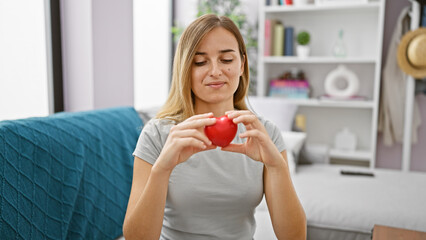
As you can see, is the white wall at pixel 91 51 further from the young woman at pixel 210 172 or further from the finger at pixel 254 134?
the finger at pixel 254 134

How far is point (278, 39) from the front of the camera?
337 centimetres

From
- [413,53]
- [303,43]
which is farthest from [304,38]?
[413,53]

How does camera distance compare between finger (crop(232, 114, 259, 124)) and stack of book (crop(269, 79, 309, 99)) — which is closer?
finger (crop(232, 114, 259, 124))

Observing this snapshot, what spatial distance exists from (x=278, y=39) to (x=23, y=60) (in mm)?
2271

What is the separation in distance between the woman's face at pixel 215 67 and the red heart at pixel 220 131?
0.21m

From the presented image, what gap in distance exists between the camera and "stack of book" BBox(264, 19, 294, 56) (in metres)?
3.35

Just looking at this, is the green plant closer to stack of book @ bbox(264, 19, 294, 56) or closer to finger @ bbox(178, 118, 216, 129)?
stack of book @ bbox(264, 19, 294, 56)

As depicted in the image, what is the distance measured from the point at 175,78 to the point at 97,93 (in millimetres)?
1321

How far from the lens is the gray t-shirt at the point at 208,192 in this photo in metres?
1.09

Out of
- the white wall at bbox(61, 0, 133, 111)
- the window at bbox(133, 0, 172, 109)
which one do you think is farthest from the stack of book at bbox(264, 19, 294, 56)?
the white wall at bbox(61, 0, 133, 111)

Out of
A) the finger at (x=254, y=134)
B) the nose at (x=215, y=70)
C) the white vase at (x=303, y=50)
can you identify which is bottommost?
the finger at (x=254, y=134)

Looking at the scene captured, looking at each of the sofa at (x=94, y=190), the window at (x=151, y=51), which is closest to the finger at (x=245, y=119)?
the sofa at (x=94, y=190)

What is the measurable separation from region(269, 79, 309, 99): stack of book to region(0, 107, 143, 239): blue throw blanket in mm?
2122

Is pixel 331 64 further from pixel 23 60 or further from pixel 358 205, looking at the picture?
pixel 23 60
